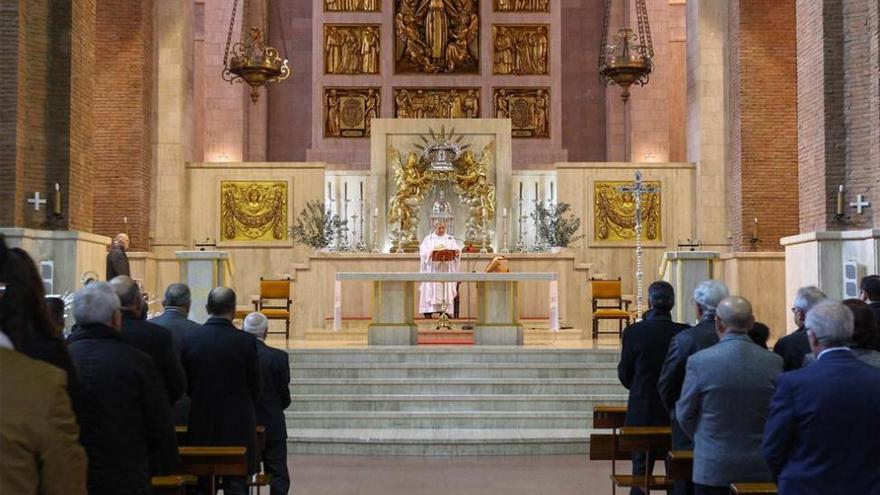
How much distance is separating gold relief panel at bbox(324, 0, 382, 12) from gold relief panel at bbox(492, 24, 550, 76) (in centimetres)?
257

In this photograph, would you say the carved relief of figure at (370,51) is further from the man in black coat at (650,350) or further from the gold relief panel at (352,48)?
the man in black coat at (650,350)

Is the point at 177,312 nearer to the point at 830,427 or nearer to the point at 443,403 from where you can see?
the point at 830,427

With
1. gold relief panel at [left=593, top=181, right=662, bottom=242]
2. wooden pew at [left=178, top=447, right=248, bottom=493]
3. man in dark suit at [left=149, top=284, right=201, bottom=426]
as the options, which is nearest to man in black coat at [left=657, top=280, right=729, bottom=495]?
wooden pew at [left=178, top=447, right=248, bottom=493]

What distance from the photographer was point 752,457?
5477 millimetres

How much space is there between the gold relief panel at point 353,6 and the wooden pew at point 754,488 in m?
20.8

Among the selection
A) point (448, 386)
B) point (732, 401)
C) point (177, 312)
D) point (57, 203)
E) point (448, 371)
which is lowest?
point (448, 386)

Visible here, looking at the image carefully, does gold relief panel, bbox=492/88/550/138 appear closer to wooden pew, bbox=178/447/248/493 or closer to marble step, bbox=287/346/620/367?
marble step, bbox=287/346/620/367

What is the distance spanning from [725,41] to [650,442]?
14140mm

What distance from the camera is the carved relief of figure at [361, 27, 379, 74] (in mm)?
25109

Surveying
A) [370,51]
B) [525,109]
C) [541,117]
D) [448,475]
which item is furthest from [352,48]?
[448,475]

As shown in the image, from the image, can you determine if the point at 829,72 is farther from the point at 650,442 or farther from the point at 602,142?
the point at 602,142

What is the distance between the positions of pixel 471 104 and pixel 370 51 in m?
2.44

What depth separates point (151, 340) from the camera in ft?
19.4

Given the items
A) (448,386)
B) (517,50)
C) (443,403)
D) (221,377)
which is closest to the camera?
(221,377)
